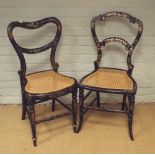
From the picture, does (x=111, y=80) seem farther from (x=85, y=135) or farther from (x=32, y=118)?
(x=32, y=118)

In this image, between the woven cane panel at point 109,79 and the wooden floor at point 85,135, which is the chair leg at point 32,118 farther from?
the woven cane panel at point 109,79

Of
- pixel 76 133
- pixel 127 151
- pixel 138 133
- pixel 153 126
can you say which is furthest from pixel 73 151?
pixel 153 126

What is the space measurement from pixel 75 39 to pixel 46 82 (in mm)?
595

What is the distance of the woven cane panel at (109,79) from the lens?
8.13 ft

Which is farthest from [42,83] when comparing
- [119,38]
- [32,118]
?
[119,38]

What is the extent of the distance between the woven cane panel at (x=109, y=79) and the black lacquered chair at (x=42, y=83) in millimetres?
156

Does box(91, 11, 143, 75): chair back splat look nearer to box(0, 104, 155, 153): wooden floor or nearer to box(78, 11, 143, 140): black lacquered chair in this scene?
box(78, 11, 143, 140): black lacquered chair

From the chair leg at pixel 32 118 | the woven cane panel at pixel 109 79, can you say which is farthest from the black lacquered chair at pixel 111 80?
the chair leg at pixel 32 118

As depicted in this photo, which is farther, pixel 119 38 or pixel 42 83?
pixel 119 38

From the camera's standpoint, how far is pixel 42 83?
252 cm

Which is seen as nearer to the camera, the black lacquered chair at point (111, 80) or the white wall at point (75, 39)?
the black lacquered chair at point (111, 80)

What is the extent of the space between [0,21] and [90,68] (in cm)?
97

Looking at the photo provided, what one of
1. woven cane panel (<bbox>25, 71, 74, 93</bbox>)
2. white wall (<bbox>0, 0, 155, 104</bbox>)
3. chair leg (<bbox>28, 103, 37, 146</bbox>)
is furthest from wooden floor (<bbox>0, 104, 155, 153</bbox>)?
woven cane panel (<bbox>25, 71, 74, 93</bbox>)

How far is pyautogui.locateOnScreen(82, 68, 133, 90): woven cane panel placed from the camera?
2.48 metres
